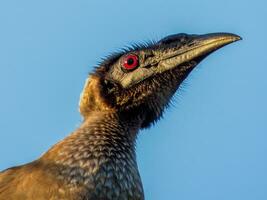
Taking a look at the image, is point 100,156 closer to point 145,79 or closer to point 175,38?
point 145,79

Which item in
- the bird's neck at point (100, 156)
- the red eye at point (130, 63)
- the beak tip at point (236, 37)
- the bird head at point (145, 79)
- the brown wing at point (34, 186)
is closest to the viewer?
the brown wing at point (34, 186)

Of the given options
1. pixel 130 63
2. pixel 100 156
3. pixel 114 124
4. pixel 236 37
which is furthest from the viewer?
pixel 130 63

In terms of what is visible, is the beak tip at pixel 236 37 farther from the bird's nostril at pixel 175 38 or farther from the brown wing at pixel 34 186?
the brown wing at pixel 34 186

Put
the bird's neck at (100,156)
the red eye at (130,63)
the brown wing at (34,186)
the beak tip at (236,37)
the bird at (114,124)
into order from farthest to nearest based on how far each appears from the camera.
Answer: the red eye at (130,63) < the beak tip at (236,37) < the bird's neck at (100,156) < the bird at (114,124) < the brown wing at (34,186)

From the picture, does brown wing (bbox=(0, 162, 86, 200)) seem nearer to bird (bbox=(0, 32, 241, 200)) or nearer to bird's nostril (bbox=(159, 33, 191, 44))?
bird (bbox=(0, 32, 241, 200))

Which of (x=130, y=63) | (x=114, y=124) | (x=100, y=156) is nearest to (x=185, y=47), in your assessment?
(x=130, y=63)

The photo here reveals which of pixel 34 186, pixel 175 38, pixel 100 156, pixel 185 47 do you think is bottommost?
pixel 34 186

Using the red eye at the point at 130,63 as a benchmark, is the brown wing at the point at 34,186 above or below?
below

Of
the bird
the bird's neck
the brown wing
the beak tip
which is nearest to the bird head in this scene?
the bird

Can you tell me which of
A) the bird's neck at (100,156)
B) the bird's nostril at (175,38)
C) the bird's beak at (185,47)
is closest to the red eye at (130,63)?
the bird's beak at (185,47)
